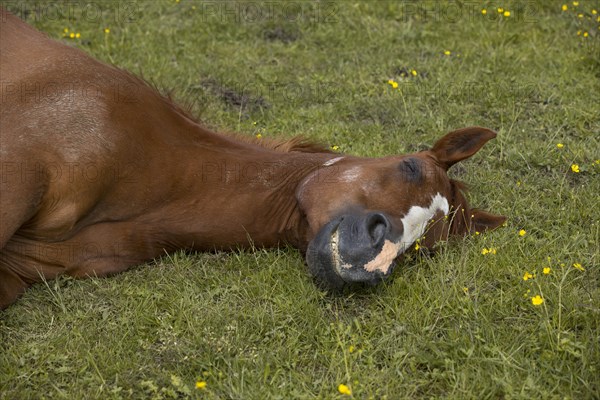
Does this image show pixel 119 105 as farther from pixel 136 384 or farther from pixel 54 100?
pixel 136 384

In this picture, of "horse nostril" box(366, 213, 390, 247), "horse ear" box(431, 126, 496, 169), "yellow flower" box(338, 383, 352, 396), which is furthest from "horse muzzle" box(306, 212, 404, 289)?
"horse ear" box(431, 126, 496, 169)

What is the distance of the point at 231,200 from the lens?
15.0 ft

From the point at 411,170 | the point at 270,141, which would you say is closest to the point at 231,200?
the point at 270,141

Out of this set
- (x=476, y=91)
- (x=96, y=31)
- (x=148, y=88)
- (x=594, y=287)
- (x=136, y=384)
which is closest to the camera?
(x=136, y=384)

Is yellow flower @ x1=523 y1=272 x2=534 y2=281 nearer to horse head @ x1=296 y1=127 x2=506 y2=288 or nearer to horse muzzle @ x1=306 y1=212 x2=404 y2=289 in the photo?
horse head @ x1=296 y1=127 x2=506 y2=288

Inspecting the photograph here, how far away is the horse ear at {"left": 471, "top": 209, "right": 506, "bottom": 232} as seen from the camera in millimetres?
4879

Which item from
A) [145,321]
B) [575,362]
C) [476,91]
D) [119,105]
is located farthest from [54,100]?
[476,91]

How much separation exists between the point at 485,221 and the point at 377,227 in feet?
3.72

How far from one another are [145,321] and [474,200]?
2.42 metres

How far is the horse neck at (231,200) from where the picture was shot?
4.55m

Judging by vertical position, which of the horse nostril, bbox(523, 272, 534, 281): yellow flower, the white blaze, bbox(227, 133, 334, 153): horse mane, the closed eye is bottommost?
bbox(523, 272, 534, 281): yellow flower

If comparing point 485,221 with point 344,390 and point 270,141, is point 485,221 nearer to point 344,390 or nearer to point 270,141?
point 270,141

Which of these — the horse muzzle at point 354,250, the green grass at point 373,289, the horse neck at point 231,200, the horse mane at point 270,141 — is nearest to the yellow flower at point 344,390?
the green grass at point 373,289

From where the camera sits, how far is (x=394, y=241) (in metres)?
4.14
